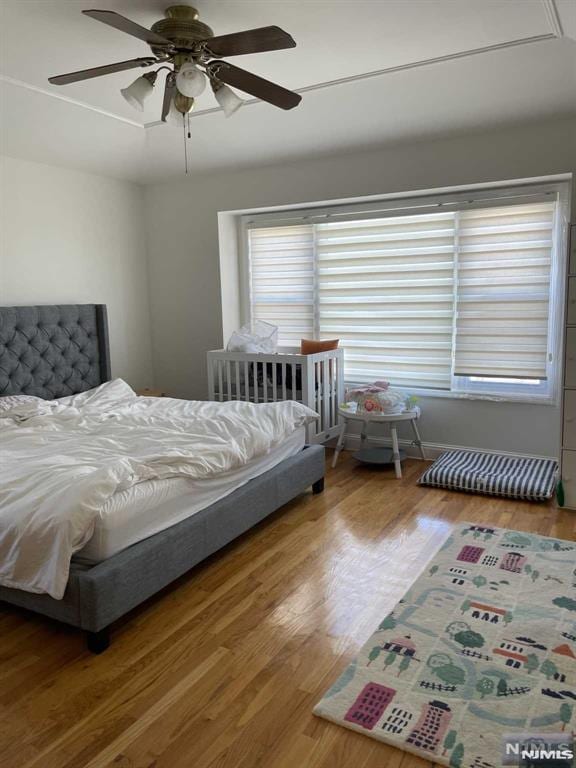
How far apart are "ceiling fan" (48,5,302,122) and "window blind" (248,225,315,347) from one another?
2.43 m

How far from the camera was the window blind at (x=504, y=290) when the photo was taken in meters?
3.98

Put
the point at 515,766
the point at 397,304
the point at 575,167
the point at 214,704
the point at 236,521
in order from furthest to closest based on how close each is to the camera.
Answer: the point at 397,304
the point at 575,167
the point at 236,521
the point at 214,704
the point at 515,766

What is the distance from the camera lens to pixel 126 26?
201cm

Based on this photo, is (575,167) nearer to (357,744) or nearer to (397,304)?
(397,304)

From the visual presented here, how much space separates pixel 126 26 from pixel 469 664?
254 cm

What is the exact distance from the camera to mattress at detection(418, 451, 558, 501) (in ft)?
11.8

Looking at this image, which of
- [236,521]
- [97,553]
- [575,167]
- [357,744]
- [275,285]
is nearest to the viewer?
[357,744]

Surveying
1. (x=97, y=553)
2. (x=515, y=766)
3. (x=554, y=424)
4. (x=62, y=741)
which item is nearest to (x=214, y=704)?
(x=62, y=741)

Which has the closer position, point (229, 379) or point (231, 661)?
point (231, 661)

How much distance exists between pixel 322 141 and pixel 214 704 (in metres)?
3.65

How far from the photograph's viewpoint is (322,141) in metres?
4.16

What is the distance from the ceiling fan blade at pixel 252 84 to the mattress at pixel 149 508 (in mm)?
1684

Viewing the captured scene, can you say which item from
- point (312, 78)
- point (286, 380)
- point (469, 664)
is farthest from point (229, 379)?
point (469, 664)

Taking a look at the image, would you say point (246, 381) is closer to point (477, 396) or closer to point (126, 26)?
point (477, 396)
